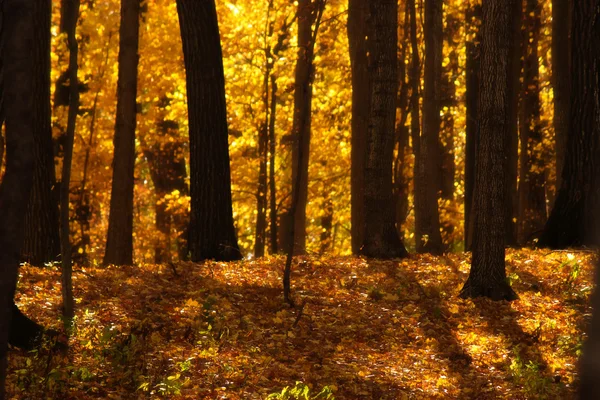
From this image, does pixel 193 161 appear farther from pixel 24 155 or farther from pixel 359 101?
pixel 24 155

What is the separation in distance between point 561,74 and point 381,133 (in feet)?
18.2

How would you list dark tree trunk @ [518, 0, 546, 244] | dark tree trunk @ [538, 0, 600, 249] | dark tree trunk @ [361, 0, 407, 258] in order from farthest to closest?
dark tree trunk @ [518, 0, 546, 244], dark tree trunk @ [538, 0, 600, 249], dark tree trunk @ [361, 0, 407, 258]

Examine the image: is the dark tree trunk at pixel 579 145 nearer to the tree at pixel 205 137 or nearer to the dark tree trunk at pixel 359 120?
the dark tree trunk at pixel 359 120

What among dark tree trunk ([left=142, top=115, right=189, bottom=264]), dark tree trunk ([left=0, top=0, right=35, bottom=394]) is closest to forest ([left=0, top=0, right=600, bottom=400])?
dark tree trunk ([left=0, top=0, right=35, bottom=394])

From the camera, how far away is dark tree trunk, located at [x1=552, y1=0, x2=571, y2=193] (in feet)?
53.0

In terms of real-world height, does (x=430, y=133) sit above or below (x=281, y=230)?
above

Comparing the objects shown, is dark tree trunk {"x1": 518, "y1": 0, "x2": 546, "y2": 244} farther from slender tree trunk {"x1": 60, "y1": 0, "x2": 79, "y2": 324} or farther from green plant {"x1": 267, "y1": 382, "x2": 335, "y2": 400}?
slender tree trunk {"x1": 60, "y1": 0, "x2": 79, "y2": 324}

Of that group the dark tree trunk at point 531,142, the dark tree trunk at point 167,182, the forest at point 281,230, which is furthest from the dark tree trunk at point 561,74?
the dark tree trunk at point 167,182

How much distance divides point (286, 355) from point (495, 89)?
4491mm

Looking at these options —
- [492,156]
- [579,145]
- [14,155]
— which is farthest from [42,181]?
[579,145]

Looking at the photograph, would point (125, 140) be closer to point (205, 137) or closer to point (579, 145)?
point (205, 137)

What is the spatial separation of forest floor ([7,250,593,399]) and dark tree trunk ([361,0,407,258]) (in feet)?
3.38

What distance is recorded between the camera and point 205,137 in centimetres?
1230

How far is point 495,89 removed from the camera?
1011cm
